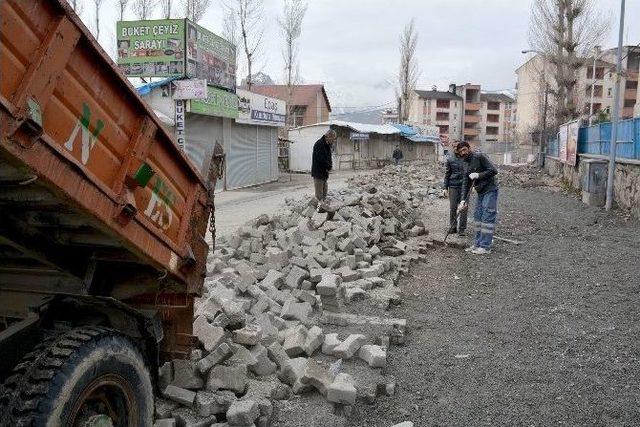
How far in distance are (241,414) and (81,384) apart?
1166mm

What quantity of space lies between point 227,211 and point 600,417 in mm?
11555

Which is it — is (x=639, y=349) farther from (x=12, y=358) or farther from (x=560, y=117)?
(x=560, y=117)

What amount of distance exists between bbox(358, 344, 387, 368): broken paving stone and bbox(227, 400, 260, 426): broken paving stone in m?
1.34

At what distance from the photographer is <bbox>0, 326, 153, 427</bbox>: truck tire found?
7.02 feet

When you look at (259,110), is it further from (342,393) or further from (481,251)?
(342,393)

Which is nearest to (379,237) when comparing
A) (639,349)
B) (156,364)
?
(639,349)

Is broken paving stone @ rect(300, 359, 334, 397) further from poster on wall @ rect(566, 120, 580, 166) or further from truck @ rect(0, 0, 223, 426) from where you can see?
poster on wall @ rect(566, 120, 580, 166)

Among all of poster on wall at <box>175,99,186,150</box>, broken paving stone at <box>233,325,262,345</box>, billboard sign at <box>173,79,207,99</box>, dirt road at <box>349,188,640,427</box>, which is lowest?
dirt road at <box>349,188,640,427</box>

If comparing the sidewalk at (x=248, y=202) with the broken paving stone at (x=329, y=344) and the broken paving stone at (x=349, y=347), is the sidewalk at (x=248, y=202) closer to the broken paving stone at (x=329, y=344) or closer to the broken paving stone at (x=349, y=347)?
the broken paving stone at (x=329, y=344)

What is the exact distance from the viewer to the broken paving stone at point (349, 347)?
14.5 ft

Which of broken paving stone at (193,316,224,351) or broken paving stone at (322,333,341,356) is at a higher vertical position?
broken paving stone at (193,316,224,351)

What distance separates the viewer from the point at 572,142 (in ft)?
74.7

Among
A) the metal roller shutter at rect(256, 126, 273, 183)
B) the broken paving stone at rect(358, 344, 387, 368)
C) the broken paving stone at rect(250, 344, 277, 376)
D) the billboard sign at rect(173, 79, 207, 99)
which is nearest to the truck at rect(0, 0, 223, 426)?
the broken paving stone at rect(250, 344, 277, 376)

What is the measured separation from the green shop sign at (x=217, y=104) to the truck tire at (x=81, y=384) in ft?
48.9
